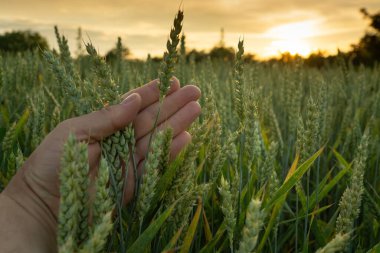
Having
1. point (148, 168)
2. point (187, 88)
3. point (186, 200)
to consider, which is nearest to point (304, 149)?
point (186, 200)

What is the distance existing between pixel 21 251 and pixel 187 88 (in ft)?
2.74

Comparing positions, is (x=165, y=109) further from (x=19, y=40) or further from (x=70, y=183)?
(x=19, y=40)

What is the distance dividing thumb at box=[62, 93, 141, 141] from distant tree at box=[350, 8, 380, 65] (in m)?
7.20

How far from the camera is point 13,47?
11273 millimetres

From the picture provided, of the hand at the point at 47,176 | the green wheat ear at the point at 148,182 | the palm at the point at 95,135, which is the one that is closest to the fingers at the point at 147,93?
the palm at the point at 95,135

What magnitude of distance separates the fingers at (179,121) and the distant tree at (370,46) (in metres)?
6.74

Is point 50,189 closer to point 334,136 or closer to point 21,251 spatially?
point 21,251

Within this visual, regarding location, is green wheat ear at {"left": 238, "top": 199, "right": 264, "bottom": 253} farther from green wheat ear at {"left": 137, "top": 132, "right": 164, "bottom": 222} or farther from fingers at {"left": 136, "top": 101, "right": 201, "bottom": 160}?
fingers at {"left": 136, "top": 101, "right": 201, "bottom": 160}

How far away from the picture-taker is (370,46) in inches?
321

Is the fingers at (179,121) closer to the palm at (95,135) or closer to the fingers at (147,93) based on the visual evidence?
the palm at (95,135)

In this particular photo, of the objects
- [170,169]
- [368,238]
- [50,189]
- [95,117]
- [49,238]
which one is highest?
[95,117]

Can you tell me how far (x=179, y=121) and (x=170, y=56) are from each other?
1.95 ft

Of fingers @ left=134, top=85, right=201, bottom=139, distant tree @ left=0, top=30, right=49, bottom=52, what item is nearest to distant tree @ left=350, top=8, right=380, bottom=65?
fingers @ left=134, top=85, right=201, bottom=139

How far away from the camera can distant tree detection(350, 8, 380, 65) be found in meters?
7.85
